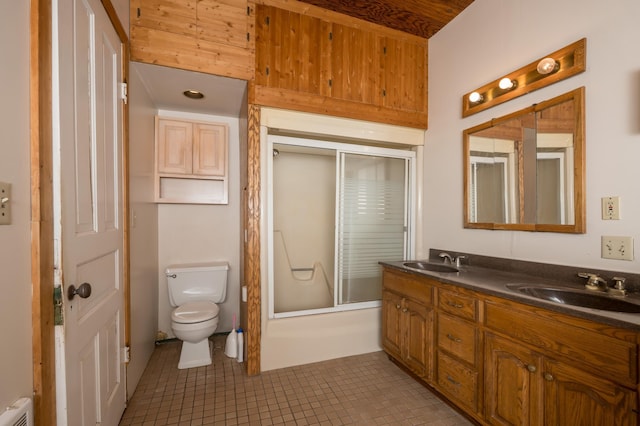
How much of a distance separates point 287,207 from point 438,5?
7.04ft

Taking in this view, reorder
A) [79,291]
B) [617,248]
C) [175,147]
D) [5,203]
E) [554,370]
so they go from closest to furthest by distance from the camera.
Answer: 1. [5,203]
2. [79,291]
3. [554,370]
4. [617,248]
5. [175,147]

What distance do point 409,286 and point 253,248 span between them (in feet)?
4.05

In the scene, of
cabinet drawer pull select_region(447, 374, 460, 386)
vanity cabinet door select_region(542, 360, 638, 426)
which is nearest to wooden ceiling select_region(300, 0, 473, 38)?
vanity cabinet door select_region(542, 360, 638, 426)

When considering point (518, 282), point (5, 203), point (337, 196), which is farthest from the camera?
point (337, 196)

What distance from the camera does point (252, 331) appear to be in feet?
7.22

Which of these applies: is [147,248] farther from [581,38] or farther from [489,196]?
[581,38]

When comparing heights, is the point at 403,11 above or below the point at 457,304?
above

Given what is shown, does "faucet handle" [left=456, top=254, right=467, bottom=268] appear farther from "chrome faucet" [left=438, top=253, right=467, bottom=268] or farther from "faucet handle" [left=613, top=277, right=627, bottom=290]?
"faucet handle" [left=613, top=277, right=627, bottom=290]

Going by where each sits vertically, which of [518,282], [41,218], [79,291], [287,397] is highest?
[41,218]

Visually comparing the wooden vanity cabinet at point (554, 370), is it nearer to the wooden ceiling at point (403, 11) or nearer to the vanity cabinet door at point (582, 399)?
the vanity cabinet door at point (582, 399)

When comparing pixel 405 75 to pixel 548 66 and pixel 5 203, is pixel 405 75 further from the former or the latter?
pixel 5 203

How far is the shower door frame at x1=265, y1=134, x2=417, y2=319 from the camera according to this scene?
7.64 feet

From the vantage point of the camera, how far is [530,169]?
1.87 m

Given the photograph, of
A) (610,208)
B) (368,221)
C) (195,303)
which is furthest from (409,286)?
(195,303)
